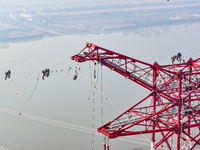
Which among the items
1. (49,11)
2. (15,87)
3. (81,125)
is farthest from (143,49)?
(49,11)

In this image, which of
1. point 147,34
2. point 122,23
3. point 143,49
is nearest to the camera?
point 143,49

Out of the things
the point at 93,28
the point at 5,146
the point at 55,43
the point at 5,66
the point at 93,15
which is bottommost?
the point at 5,146

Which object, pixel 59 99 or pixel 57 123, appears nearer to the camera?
pixel 57 123

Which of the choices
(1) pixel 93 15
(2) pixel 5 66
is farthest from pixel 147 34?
(2) pixel 5 66

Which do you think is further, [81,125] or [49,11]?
[49,11]

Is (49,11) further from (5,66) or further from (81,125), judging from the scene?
(81,125)

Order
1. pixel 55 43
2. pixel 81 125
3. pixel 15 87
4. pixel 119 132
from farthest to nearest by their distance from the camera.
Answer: pixel 55 43
pixel 15 87
pixel 81 125
pixel 119 132

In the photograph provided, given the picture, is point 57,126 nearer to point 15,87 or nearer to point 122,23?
point 15,87

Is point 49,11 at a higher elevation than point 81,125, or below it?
higher

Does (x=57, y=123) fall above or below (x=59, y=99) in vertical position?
below

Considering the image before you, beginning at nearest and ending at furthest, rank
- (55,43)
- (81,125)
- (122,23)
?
(81,125) < (55,43) < (122,23)
